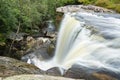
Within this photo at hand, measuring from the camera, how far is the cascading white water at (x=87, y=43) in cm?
1069

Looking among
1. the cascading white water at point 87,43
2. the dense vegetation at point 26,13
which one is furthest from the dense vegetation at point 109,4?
the cascading white water at point 87,43

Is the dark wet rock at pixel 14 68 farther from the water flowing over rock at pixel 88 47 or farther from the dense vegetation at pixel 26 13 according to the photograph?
the dense vegetation at pixel 26 13

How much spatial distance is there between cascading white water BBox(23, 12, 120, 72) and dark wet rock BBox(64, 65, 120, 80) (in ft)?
1.37

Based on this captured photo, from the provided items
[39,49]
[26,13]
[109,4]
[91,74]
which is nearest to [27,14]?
[26,13]

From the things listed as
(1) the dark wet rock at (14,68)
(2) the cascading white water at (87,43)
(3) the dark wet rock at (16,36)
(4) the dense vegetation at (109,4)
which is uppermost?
(1) the dark wet rock at (14,68)

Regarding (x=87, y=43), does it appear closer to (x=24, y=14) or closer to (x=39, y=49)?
(x=39, y=49)

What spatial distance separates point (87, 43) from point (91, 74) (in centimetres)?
383

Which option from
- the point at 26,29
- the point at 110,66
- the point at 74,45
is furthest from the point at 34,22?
the point at 110,66

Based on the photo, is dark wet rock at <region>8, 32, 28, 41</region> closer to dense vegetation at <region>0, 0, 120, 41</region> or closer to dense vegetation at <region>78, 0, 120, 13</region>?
dense vegetation at <region>0, 0, 120, 41</region>

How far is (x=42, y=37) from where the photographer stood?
16.9 meters

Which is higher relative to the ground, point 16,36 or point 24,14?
point 24,14

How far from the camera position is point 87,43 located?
12727 mm

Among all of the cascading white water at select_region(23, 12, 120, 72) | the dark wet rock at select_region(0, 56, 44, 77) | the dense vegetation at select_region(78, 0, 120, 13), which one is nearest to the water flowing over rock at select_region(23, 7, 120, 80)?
the cascading white water at select_region(23, 12, 120, 72)

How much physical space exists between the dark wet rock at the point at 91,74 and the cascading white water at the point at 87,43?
1.37ft
